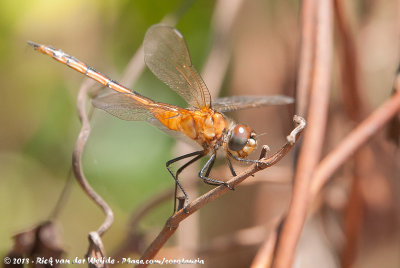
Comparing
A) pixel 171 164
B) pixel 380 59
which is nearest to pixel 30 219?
pixel 171 164

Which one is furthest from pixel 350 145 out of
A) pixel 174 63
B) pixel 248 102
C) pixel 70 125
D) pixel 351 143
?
pixel 70 125

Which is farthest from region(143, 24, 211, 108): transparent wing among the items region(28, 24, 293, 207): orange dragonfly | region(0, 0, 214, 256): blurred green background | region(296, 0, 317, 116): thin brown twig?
region(0, 0, 214, 256): blurred green background

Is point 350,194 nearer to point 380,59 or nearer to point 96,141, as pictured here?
point 380,59

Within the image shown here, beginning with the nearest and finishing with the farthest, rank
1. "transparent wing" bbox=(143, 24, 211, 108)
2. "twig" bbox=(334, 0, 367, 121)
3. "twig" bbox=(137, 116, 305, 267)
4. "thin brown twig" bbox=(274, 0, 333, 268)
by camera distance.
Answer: "twig" bbox=(137, 116, 305, 267) → "thin brown twig" bbox=(274, 0, 333, 268) → "transparent wing" bbox=(143, 24, 211, 108) → "twig" bbox=(334, 0, 367, 121)

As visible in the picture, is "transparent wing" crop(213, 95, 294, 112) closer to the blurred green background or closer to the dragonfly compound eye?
the dragonfly compound eye

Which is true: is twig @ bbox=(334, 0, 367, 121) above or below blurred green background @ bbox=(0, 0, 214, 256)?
above

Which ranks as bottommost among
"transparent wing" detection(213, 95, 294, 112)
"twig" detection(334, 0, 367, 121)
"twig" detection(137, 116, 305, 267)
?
"twig" detection(137, 116, 305, 267)
